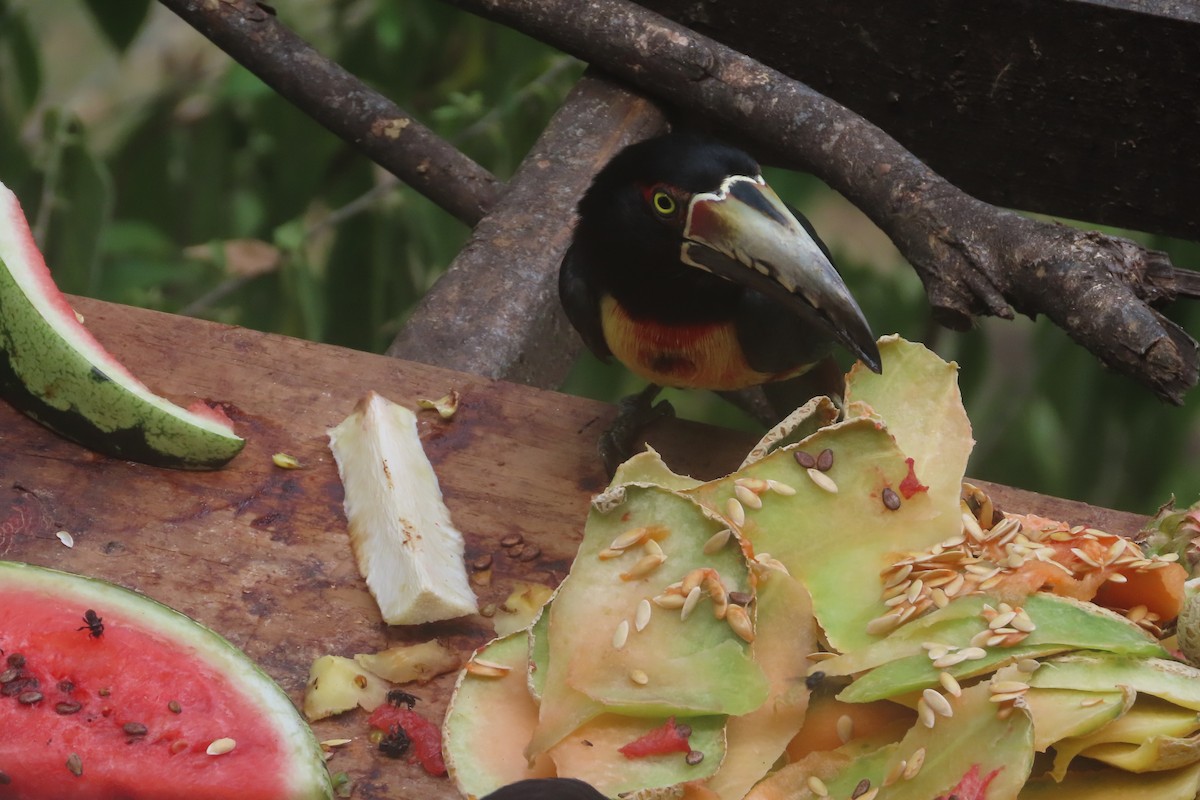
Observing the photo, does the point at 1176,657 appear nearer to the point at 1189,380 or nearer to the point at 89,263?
the point at 1189,380

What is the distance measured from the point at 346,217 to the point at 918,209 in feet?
5.76

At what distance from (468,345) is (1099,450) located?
6.19 ft

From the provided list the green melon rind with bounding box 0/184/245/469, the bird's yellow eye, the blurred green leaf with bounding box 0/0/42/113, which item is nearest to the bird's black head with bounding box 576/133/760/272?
the bird's yellow eye

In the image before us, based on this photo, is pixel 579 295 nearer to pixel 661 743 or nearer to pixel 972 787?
pixel 661 743

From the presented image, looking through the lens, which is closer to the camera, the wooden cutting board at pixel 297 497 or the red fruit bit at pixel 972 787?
the red fruit bit at pixel 972 787

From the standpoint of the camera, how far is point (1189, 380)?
1.34 metres

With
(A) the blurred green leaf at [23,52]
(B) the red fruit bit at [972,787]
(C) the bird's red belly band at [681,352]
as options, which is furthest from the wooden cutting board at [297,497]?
(A) the blurred green leaf at [23,52]

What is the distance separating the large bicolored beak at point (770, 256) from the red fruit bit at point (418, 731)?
0.66 metres

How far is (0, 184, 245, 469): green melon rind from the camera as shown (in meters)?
1.68

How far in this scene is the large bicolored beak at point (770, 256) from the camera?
1572 millimetres

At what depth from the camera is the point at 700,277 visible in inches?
75.1

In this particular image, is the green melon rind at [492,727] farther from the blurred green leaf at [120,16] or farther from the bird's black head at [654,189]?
the blurred green leaf at [120,16]

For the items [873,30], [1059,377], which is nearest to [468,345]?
[873,30]

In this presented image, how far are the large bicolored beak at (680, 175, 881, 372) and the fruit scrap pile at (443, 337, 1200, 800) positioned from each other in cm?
11
